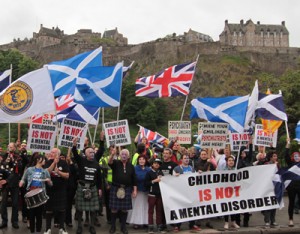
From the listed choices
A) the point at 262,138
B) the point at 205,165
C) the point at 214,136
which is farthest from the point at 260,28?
the point at 205,165

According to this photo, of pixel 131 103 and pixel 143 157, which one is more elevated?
pixel 131 103

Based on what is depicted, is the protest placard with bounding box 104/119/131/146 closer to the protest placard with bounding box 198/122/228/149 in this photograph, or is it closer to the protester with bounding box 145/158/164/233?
the protester with bounding box 145/158/164/233

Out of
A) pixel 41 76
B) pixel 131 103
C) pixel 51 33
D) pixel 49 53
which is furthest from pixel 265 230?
pixel 51 33

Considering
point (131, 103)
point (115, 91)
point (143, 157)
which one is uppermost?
point (131, 103)

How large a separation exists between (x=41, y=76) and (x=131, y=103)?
71853mm

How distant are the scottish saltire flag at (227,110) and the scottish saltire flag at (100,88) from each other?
3.24m

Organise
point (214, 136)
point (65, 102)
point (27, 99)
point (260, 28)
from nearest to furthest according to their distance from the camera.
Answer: point (27, 99) < point (214, 136) < point (65, 102) < point (260, 28)

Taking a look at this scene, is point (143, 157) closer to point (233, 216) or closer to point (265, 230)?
point (233, 216)

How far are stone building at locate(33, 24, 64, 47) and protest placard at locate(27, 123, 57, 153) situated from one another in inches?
4793

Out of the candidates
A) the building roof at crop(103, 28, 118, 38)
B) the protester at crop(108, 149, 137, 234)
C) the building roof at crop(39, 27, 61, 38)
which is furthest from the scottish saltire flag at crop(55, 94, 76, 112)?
the building roof at crop(103, 28, 118, 38)

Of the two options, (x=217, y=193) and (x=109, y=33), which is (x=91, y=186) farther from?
(x=109, y=33)

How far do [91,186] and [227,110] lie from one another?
501 centimetres

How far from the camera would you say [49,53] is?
110000 millimetres

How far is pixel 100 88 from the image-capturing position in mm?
13594
